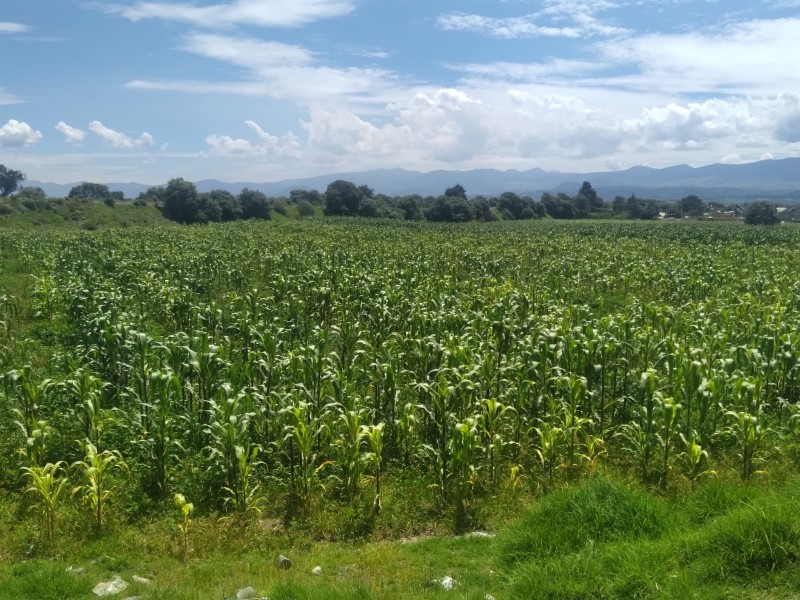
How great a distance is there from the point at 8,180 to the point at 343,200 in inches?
3271

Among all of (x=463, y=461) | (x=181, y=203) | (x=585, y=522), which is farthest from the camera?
(x=181, y=203)

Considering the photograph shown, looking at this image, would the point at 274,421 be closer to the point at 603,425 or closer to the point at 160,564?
the point at 160,564

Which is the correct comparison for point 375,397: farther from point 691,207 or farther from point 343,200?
point 691,207

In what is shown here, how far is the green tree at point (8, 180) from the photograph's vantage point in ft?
419

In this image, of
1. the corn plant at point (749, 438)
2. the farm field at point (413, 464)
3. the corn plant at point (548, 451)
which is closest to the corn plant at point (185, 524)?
the farm field at point (413, 464)

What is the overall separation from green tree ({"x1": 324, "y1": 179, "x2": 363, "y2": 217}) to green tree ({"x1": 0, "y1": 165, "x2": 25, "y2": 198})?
7850 cm

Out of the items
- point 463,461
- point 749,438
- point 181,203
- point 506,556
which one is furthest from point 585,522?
point 181,203

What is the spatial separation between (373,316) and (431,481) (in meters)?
7.53

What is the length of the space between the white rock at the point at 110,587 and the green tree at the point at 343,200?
88.5 meters

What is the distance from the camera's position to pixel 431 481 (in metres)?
8.11

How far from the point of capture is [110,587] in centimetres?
570

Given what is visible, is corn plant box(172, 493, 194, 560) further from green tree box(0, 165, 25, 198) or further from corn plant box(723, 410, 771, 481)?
green tree box(0, 165, 25, 198)

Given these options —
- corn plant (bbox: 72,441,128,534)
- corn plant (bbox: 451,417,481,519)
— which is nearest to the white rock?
corn plant (bbox: 72,441,128,534)

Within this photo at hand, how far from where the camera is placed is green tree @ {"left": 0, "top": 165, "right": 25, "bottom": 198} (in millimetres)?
127562
